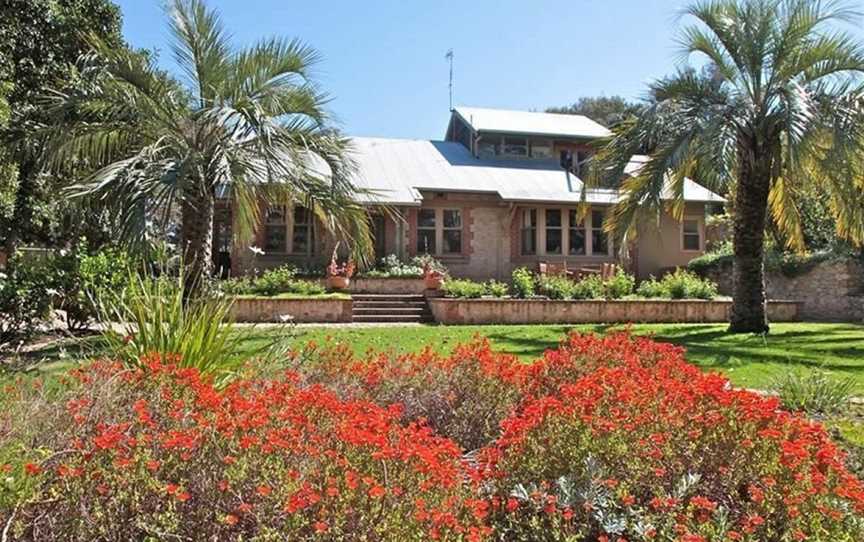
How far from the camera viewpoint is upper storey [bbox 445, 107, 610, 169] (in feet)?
84.7

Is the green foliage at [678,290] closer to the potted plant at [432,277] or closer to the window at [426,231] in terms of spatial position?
the potted plant at [432,277]

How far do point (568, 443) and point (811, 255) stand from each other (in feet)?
68.6

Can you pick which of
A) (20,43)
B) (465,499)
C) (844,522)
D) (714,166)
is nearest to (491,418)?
(465,499)

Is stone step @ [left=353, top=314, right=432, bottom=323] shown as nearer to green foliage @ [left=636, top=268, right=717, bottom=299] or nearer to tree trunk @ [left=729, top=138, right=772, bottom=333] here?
green foliage @ [left=636, top=268, right=717, bottom=299]

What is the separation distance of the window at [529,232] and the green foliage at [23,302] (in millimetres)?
16222

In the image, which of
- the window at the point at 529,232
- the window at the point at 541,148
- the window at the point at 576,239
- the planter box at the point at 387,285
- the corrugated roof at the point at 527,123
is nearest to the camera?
the planter box at the point at 387,285

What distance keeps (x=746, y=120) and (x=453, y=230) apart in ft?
37.1

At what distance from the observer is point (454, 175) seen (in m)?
23.2

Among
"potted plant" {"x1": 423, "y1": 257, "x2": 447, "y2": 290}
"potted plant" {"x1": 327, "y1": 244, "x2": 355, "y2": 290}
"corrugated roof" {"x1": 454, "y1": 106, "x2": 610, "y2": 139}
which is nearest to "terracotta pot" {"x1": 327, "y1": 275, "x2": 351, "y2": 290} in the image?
"potted plant" {"x1": 327, "y1": 244, "x2": 355, "y2": 290}

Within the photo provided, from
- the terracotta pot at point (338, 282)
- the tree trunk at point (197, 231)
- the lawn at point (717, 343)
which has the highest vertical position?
the tree trunk at point (197, 231)

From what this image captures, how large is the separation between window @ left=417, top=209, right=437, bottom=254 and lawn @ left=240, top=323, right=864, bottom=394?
26.2 ft

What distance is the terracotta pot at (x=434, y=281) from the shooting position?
18.1 meters

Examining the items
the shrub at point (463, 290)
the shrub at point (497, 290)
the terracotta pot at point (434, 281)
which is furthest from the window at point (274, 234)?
the shrub at point (497, 290)

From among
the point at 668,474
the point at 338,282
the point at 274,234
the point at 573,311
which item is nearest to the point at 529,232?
the point at 573,311
